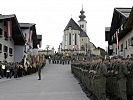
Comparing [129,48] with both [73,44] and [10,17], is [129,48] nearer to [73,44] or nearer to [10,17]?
[10,17]

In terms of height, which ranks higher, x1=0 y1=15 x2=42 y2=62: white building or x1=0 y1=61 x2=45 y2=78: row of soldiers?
x1=0 y1=15 x2=42 y2=62: white building

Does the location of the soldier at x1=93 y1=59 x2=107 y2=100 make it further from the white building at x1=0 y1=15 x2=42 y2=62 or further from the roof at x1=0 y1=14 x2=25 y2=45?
the roof at x1=0 y1=14 x2=25 y2=45

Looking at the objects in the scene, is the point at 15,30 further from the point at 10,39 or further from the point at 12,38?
the point at 12,38

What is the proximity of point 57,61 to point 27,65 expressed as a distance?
3085 cm

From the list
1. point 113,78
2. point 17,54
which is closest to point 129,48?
point 17,54

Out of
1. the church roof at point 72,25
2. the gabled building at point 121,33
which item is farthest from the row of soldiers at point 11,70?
the church roof at point 72,25

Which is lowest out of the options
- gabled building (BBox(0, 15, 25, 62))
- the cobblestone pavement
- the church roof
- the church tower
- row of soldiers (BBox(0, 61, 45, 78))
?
the cobblestone pavement

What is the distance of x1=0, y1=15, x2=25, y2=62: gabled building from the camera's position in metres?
39.7

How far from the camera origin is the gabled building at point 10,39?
3969 centimetres

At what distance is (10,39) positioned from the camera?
46625 millimetres

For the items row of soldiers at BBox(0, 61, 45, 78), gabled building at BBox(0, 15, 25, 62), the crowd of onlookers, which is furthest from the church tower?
the crowd of onlookers

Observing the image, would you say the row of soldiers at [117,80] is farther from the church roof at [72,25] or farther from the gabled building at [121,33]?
the church roof at [72,25]

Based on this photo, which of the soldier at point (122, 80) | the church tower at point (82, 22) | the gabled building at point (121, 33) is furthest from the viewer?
the church tower at point (82, 22)

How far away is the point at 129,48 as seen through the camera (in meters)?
36.5
